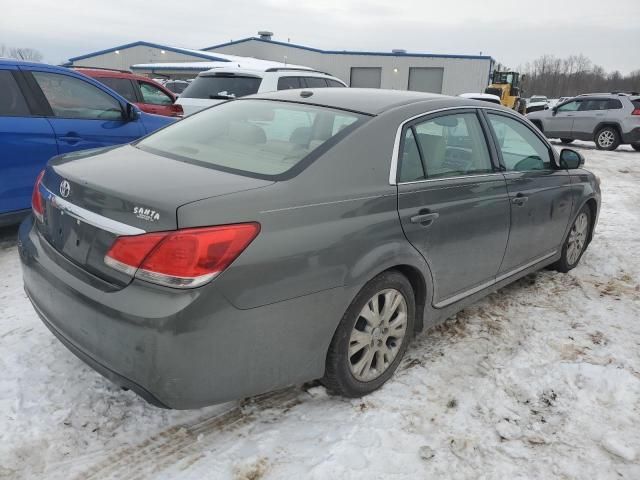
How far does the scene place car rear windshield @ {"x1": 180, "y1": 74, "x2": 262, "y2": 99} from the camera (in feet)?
27.6

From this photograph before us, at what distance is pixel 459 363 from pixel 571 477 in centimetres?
97

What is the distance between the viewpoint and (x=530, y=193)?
371cm

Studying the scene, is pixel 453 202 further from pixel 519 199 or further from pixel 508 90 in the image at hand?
pixel 508 90

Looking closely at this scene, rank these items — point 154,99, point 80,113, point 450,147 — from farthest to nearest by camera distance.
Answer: point 154,99, point 80,113, point 450,147

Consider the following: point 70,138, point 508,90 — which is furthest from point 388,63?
point 70,138

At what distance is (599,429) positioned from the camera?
260 cm

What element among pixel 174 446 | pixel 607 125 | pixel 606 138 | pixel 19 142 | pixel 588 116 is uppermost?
pixel 588 116

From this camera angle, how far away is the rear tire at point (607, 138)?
15.4 metres

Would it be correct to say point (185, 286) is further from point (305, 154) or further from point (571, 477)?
point (571, 477)

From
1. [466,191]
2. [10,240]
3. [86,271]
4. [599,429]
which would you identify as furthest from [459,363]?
[10,240]

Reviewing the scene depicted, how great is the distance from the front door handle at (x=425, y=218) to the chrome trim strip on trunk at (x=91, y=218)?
1404mm

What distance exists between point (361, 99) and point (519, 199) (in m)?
1.34

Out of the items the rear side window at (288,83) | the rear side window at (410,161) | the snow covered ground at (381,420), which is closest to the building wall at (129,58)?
the rear side window at (288,83)

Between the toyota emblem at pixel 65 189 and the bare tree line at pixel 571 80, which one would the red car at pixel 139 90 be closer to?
the toyota emblem at pixel 65 189
